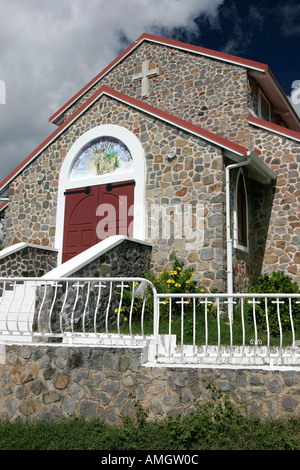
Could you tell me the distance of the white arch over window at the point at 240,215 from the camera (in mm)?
10469

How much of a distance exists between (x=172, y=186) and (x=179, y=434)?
6634 mm

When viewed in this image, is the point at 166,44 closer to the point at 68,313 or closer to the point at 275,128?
the point at 275,128

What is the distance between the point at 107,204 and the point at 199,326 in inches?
190

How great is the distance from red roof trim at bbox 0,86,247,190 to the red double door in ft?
5.87

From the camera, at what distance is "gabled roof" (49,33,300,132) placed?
13055mm

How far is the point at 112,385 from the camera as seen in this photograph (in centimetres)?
552

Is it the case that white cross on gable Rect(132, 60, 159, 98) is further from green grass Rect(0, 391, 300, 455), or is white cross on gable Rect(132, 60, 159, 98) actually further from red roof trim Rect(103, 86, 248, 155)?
green grass Rect(0, 391, 300, 455)

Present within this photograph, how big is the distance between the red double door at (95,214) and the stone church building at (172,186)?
1.1 inches

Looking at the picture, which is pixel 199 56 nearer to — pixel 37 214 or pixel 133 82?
pixel 133 82

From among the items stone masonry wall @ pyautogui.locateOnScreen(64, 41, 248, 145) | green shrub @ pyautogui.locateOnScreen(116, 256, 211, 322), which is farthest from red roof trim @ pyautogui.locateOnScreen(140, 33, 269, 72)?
Answer: green shrub @ pyautogui.locateOnScreen(116, 256, 211, 322)

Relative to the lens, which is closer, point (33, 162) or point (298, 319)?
point (298, 319)

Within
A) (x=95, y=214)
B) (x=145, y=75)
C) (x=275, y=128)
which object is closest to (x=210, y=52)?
(x=145, y=75)
